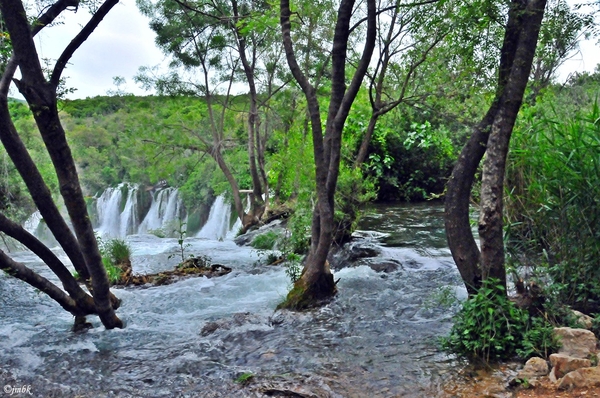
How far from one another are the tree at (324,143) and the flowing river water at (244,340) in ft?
1.23

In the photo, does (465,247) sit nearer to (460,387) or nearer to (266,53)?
(460,387)

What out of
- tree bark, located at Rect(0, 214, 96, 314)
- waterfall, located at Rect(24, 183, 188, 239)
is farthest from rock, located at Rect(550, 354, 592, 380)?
waterfall, located at Rect(24, 183, 188, 239)

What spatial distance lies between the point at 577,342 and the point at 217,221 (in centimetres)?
1936

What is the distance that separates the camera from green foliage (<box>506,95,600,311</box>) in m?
5.03

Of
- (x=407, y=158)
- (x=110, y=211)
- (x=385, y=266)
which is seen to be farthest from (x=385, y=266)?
(x=110, y=211)

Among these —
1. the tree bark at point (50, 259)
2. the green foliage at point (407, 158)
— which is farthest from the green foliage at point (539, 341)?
the green foliage at point (407, 158)

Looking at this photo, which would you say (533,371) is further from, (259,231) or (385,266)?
(259,231)

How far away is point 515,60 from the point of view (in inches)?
193

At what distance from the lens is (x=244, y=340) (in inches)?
240

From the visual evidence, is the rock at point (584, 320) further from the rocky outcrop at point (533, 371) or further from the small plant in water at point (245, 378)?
the small plant in water at point (245, 378)

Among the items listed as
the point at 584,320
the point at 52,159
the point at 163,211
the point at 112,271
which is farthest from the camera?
the point at 163,211

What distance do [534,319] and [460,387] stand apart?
1.04m

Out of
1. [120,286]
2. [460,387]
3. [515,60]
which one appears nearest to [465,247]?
[460,387]
